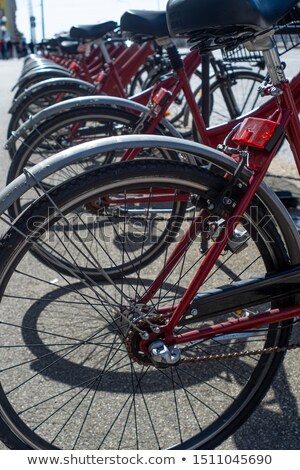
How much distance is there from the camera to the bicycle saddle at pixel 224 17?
189 cm

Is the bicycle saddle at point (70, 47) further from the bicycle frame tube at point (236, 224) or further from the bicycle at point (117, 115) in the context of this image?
the bicycle frame tube at point (236, 224)

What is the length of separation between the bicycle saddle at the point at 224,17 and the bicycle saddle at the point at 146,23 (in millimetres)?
1716

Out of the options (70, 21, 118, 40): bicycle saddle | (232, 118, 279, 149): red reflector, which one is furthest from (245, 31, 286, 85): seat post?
(70, 21, 118, 40): bicycle saddle

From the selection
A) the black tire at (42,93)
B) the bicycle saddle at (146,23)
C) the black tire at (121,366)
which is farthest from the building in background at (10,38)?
the black tire at (121,366)

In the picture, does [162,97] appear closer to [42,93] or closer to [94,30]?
[42,93]

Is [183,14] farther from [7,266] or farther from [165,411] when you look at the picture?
[165,411]

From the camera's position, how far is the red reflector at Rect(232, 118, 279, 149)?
1.94 m

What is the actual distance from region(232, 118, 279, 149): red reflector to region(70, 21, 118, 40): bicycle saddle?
4.20m

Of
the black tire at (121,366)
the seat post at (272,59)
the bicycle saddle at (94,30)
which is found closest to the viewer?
the black tire at (121,366)

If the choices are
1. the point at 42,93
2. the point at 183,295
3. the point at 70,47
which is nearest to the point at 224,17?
the point at 183,295

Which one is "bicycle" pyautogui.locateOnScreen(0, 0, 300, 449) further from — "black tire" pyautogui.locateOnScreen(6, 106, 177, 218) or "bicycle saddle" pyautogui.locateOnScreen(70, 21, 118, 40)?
"bicycle saddle" pyautogui.locateOnScreen(70, 21, 118, 40)

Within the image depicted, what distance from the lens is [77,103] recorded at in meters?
3.50
